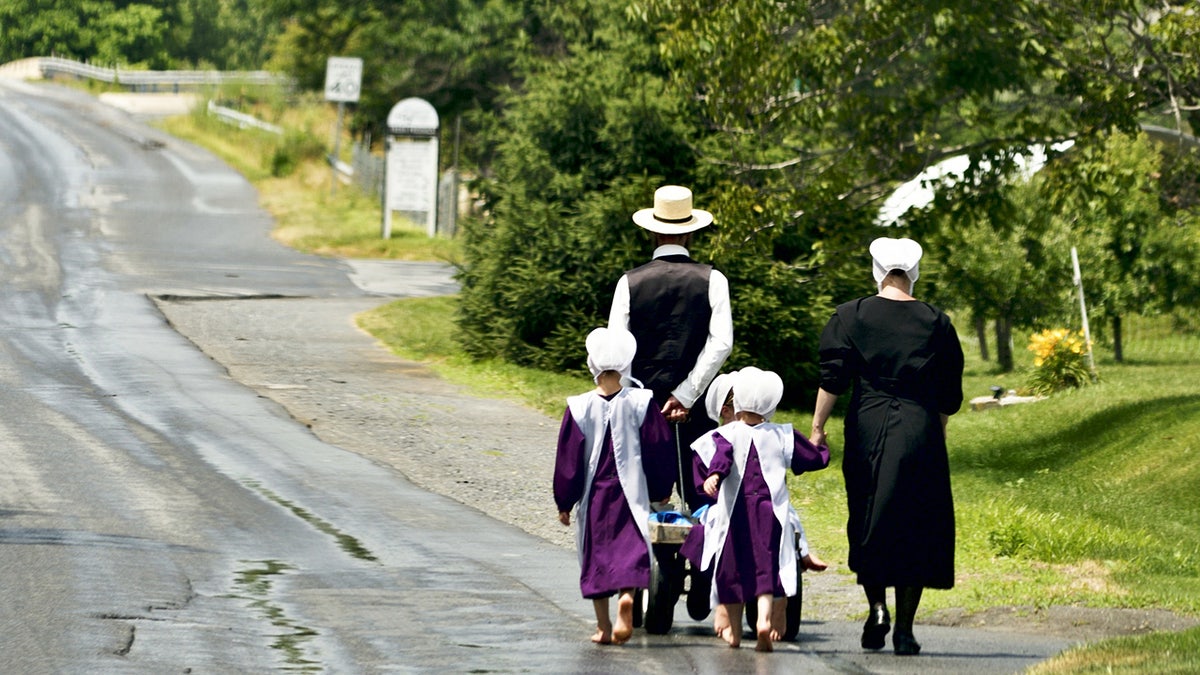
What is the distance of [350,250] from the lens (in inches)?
1184

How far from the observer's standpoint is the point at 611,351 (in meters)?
7.79

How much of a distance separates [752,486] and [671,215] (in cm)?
152

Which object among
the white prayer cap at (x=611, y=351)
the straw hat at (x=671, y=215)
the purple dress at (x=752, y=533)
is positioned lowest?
the purple dress at (x=752, y=533)

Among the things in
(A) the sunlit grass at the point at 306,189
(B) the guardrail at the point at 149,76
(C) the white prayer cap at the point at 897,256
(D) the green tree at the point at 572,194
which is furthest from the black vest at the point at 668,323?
(B) the guardrail at the point at 149,76

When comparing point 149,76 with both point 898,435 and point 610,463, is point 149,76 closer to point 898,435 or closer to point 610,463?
point 610,463

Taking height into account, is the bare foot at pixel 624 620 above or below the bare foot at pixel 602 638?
above

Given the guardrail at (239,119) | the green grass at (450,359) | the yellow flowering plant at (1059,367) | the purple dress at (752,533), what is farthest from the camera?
the guardrail at (239,119)

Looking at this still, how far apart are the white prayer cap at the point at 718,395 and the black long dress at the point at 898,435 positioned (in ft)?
1.40

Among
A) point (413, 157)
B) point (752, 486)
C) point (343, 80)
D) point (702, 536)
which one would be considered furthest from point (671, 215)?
point (343, 80)

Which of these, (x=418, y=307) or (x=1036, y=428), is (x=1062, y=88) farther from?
(x=418, y=307)

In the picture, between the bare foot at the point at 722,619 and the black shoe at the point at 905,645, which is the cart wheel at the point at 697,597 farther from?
the black shoe at the point at 905,645

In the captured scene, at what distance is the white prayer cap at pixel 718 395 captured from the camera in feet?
25.9

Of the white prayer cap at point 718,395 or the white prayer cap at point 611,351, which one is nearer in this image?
the white prayer cap at point 611,351

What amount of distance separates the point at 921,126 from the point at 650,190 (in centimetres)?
309
